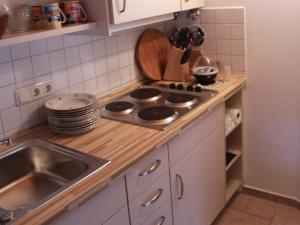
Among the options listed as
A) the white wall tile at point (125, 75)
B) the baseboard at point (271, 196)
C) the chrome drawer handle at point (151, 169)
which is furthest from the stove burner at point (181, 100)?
the baseboard at point (271, 196)

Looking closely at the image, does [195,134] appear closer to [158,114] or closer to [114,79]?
[158,114]

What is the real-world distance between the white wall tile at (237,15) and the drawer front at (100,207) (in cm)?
136

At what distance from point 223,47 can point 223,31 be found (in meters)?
0.10

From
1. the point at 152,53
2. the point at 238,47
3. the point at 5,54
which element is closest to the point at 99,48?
the point at 152,53

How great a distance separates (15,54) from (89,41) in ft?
1.48

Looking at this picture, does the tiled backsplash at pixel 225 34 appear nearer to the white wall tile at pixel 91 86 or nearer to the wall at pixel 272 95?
the wall at pixel 272 95

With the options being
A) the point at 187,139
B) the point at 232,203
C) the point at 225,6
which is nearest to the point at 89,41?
the point at 187,139

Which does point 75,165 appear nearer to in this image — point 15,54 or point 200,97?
point 15,54

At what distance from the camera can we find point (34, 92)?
1.71 m

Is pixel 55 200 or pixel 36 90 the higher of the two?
pixel 36 90

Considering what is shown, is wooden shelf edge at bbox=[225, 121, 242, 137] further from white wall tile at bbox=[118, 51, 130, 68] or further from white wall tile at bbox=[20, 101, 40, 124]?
white wall tile at bbox=[20, 101, 40, 124]

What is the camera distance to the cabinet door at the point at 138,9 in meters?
1.65

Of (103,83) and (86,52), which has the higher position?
(86,52)

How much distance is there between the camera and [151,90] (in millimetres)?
2189
